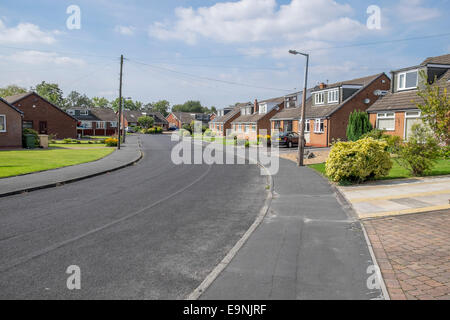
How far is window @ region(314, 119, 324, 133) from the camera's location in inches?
1395

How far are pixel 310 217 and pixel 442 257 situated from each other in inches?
133

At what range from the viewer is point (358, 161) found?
516 inches

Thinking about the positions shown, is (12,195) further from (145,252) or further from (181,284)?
(181,284)

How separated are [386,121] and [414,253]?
22.7 metres

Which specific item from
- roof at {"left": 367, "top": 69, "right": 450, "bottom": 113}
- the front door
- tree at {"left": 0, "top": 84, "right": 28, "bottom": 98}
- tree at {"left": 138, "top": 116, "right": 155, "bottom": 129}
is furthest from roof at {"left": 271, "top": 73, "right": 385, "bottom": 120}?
tree at {"left": 0, "top": 84, "right": 28, "bottom": 98}

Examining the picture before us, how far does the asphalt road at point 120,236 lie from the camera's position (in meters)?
4.89

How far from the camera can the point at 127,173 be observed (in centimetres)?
1714

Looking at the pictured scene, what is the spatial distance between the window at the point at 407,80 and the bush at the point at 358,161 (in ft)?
47.9

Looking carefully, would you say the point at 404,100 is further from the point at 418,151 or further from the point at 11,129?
the point at 11,129

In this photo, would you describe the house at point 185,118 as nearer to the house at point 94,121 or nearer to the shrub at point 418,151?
the house at point 94,121

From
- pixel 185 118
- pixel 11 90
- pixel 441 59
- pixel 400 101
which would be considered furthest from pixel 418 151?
pixel 11 90

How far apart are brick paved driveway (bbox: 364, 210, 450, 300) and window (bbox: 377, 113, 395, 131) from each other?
1842 cm

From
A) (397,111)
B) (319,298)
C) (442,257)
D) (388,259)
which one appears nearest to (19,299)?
(319,298)

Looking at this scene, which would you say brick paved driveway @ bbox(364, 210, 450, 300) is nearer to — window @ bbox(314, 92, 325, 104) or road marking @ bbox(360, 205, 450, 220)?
road marking @ bbox(360, 205, 450, 220)
